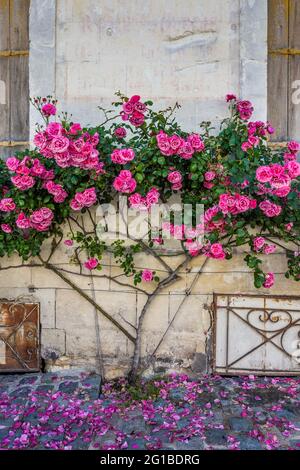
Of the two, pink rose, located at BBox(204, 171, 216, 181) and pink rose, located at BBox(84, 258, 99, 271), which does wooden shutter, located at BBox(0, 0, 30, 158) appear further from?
pink rose, located at BBox(204, 171, 216, 181)

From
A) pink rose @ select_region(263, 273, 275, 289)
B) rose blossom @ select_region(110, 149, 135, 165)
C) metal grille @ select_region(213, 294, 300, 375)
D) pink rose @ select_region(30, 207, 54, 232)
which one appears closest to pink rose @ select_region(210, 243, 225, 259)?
pink rose @ select_region(263, 273, 275, 289)

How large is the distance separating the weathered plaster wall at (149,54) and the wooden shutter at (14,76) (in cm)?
27

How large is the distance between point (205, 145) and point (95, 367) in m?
2.08

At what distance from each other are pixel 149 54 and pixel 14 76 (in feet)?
4.22

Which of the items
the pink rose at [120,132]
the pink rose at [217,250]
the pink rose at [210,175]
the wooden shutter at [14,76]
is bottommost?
the pink rose at [217,250]

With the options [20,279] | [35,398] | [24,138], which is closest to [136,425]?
[35,398]

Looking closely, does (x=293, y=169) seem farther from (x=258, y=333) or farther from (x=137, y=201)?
(x=258, y=333)

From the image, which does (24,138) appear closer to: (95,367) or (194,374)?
(95,367)

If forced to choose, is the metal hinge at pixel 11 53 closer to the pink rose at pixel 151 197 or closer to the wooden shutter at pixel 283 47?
the pink rose at pixel 151 197

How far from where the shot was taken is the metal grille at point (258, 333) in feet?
11.0

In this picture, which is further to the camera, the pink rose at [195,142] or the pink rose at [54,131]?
the pink rose at [195,142]

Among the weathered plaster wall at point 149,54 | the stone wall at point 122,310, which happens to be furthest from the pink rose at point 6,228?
the weathered plaster wall at point 149,54

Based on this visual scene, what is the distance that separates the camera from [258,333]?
338 cm

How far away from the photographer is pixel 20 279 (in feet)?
11.4
